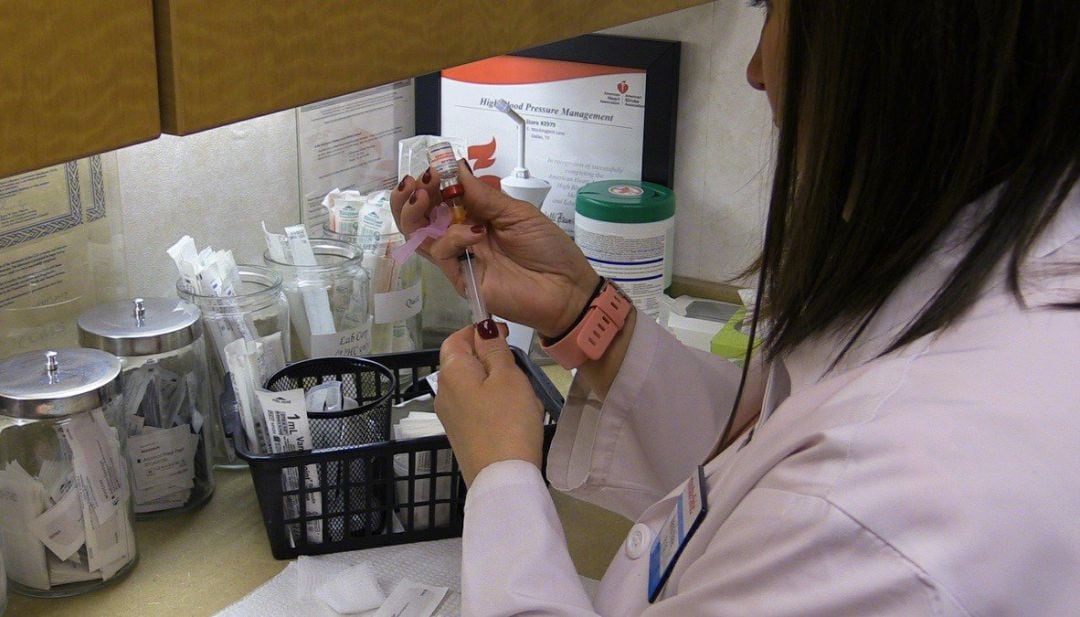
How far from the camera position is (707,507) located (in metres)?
0.68

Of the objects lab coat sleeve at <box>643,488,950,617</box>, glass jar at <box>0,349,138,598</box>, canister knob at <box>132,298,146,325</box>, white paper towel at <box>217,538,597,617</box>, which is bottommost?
white paper towel at <box>217,538,597,617</box>

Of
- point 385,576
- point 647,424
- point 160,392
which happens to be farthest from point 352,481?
point 647,424

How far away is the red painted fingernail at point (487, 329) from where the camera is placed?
94 cm

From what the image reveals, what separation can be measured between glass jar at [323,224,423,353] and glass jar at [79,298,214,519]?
277 millimetres

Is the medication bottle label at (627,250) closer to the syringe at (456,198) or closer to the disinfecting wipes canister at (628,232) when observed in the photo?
the disinfecting wipes canister at (628,232)

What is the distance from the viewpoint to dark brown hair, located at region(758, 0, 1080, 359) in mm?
533

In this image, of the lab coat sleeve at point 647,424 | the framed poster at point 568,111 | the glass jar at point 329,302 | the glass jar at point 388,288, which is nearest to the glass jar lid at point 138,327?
the glass jar at point 329,302

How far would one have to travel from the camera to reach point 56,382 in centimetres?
96

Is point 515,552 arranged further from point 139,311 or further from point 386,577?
point 139,311

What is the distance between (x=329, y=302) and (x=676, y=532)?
0.72 metres

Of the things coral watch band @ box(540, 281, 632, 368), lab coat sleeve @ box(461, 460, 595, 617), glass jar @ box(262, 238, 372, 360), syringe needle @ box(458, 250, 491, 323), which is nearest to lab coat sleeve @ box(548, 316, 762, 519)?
coral watch band @ box(540, 281, 632, 368)

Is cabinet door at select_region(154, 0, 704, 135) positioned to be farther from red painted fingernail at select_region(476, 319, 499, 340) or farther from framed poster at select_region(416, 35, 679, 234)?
framed poster at select_region(416, 35, 679, 234)

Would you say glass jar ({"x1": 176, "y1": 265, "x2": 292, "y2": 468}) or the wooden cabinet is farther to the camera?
glass jar ({"x1": 176, "y1": 265, "x2": 292, "y2": 468})

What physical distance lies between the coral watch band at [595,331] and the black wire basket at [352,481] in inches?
6.0
